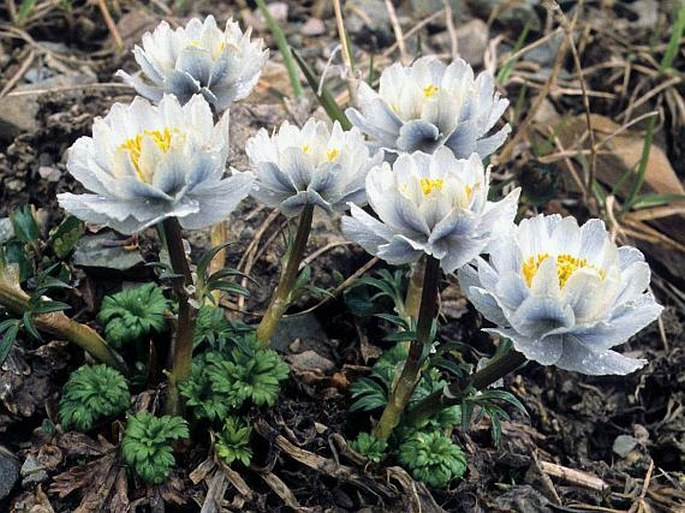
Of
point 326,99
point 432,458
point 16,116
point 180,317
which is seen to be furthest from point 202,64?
point 16,116

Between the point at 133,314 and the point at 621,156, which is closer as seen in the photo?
the point at 133,314

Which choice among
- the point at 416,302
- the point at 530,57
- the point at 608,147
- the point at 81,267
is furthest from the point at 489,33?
the point at 81,267

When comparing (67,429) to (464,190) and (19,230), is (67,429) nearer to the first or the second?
(19,230)

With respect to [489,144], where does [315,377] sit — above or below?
below

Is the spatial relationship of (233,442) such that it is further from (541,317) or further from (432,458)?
(541,317)

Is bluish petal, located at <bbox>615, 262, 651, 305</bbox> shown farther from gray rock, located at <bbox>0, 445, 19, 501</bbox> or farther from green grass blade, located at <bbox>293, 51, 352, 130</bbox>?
gray rock, located at <bbox>0, 445, 19, 501</bbox>

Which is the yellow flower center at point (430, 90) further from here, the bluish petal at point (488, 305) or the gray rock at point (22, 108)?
the gray rock at point (22, 108)
